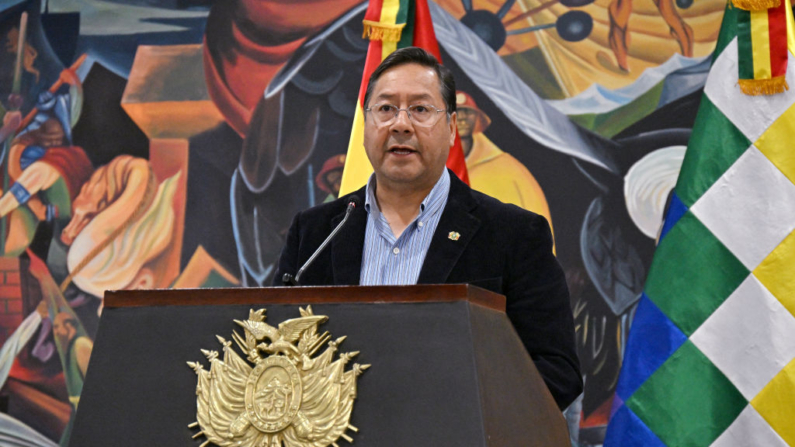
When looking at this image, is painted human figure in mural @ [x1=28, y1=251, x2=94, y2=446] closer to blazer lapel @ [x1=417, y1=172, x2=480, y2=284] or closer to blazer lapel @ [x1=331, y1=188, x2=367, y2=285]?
blazer lapel @ [x1=331, y1=188, x2=367, y2=285]

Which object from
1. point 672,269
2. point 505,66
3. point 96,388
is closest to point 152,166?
point 505,66

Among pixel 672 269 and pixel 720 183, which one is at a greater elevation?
pixel 720 183

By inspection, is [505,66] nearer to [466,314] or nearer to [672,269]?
[672,269]

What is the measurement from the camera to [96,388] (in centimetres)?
153

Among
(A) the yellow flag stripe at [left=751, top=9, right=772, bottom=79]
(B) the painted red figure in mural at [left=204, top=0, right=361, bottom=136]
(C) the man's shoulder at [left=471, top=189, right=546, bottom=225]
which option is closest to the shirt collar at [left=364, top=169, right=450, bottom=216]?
(C) the man's shoulder at [left=471, top=189, right=546, bottom=225]

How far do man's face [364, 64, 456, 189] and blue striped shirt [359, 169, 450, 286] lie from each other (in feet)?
0.23

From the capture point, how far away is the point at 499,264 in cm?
214

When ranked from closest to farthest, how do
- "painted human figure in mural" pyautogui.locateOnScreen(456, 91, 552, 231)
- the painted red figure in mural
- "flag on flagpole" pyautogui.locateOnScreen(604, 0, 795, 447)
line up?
1. "flag on flagpole" pyautogui.locateOnScreen(604, 0, 795, 447)
2. "painted human figure in mural" pyautogui.locateOnScreen(456, 91, 552, 231)
3. the painted red figure in mural

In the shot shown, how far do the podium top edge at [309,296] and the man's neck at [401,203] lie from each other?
2.63 feet

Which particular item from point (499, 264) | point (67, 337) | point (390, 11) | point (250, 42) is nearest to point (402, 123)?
point (499, 264)

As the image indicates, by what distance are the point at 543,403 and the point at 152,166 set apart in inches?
139

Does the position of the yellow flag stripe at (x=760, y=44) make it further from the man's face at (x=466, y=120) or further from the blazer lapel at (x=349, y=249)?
the blazer lapel at (x=349, y=249)

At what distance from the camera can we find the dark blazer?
2.04 metres

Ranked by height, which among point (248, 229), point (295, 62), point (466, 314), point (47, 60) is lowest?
point (248, 229)
